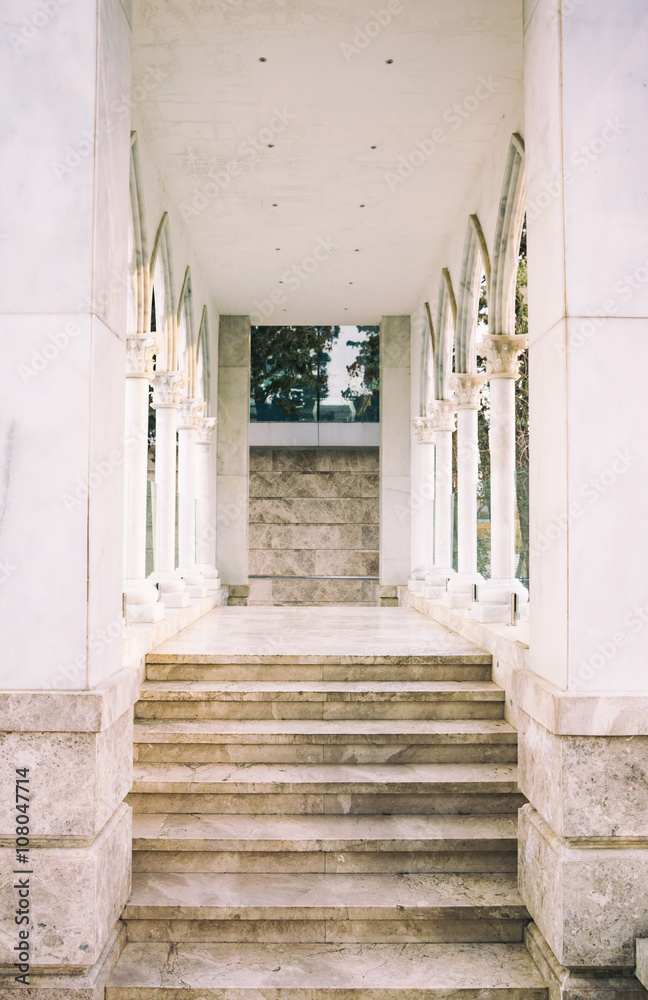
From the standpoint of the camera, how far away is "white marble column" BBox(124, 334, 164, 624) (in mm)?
7121

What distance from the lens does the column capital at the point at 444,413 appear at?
10.6 metres

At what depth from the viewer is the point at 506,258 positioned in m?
7.25

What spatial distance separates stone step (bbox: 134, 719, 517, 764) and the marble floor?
869mm

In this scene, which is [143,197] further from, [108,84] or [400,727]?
[400,727]

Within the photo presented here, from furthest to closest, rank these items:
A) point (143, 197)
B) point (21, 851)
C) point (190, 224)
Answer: point (190, 224) < point (143, 197) < point (21, 851)

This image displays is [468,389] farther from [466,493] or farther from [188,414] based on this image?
[188,414]

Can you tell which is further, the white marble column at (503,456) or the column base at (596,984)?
the white marble column at (503,456)

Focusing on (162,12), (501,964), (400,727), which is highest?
(162,12)

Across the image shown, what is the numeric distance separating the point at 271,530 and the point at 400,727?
11.8 m

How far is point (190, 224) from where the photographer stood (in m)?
9.02

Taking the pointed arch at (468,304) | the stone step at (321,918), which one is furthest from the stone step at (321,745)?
the pointed arch at (468,304)

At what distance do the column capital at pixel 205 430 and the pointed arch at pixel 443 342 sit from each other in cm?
321

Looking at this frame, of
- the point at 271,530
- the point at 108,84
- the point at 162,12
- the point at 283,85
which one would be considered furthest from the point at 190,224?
the point at 271,530

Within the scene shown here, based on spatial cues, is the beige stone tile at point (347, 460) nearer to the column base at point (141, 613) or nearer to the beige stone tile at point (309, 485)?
the beige stone tile at point (309, 485)
